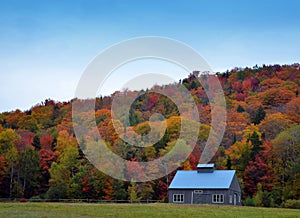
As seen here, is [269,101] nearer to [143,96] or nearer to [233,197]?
[143,96]

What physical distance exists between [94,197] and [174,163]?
35.3ft

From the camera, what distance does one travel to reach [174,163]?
6078cm

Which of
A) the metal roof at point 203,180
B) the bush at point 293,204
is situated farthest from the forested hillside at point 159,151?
Result: the metal roof at point 203,180

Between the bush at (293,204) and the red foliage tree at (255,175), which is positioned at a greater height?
the red foliage tree at (255,175)

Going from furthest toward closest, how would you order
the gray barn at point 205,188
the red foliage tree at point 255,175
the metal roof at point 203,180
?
1. the red foliage tree at point 255,175
2. the metal roof at point 203,180
3. the gray barn at point 205,188

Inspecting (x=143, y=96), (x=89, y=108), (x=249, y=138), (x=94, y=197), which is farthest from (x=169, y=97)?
(x=94, y=197)

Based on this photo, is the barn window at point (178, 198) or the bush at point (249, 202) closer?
the barn window at point (178, 198)

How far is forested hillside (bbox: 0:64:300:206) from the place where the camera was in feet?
191

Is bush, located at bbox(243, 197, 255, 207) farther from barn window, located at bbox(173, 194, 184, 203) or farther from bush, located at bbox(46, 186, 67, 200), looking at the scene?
bush, located at bbox(46, 186, 67, 200)

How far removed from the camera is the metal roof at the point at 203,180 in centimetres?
4728

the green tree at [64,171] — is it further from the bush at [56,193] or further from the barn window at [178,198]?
the barn window at [178,198]

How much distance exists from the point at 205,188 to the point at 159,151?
1831cm

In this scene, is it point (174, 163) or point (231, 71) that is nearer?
point (174, 163)

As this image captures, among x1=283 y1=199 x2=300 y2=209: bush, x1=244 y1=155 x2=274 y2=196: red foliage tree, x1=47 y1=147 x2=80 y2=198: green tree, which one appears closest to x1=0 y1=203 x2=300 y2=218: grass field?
x1=283 y1=199 x2=300 y2=209: bush
